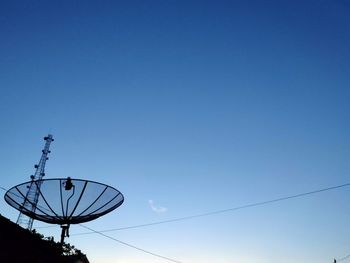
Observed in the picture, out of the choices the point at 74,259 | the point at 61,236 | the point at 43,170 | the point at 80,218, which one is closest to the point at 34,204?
the point at 80,218

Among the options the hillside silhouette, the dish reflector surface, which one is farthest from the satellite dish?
the hillside silhouette

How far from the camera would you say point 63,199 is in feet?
38.8

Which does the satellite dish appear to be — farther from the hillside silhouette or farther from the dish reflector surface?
the hillside silhouette

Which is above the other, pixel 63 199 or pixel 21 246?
pixel 63 199

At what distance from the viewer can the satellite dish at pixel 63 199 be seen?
A: 11617 millimetres

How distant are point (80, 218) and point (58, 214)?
2.45ft

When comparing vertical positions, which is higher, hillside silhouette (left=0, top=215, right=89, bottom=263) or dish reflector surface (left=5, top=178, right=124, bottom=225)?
dish reflector surface (left=5, top=178, right=124, bottom=225)

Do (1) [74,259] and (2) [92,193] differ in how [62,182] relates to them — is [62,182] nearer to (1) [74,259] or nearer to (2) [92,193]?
(2) [92,193]

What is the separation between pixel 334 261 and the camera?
4450 centimetres

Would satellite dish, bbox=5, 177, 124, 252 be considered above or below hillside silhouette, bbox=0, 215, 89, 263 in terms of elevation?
above

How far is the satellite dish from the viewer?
11.6 m

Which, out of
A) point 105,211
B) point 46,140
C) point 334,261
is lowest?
point 105,211

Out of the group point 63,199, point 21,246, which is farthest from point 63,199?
point 21,246

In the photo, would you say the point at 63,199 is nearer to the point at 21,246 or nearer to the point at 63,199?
the point at 63,199
